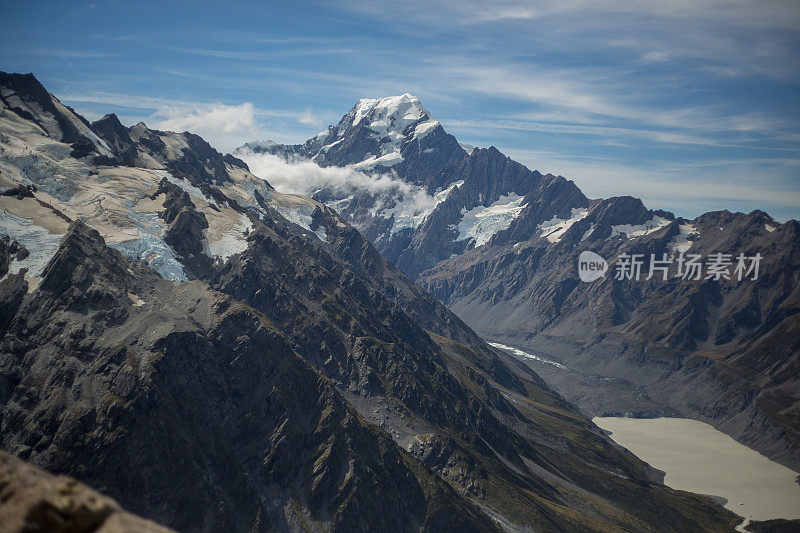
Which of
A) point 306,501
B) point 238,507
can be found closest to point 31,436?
point 238,507

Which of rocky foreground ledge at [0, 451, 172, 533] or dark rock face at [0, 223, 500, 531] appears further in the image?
dark rock face at [0, 223, 500, 531]

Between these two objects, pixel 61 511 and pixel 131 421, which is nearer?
pixel 61 511

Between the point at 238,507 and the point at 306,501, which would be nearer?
the point at 238,507

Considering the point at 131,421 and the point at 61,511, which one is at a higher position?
the point at 61,511

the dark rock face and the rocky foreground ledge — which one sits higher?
the rocky foreground ledge

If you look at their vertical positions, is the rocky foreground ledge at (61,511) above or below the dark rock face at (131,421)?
above

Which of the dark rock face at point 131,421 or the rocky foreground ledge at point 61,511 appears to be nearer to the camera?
the rocky foreground ledge at point 61,511

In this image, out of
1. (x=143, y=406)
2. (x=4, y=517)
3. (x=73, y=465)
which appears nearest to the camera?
(x=4, y=517)

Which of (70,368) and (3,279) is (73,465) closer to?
(70,368)
